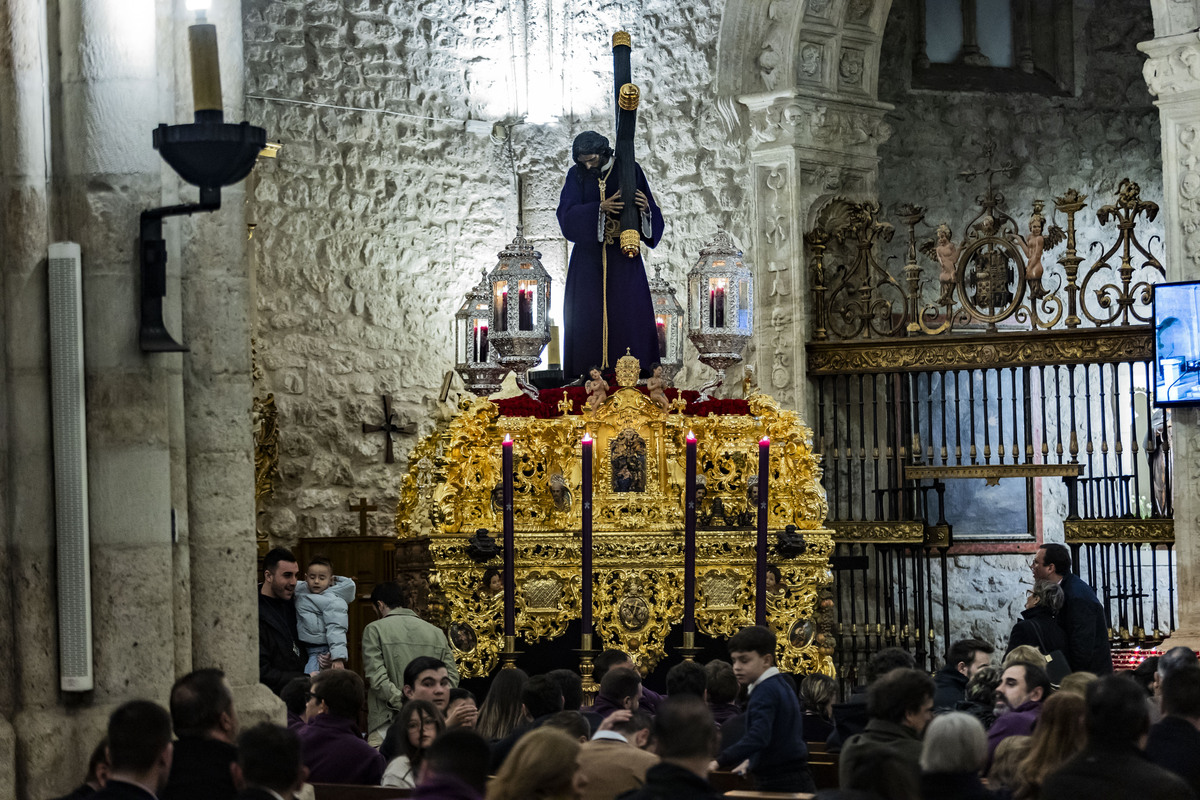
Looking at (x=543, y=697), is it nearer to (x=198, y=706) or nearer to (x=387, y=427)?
(x=198, y=706)

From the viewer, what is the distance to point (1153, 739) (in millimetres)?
4977

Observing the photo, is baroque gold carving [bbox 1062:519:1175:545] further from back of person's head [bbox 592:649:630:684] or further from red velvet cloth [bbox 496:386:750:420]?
back of person's head [bbox 592:649:630:684]

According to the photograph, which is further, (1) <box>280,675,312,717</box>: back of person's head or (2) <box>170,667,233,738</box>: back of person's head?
(1) <box>280,675,312,717</box>: back of person's head

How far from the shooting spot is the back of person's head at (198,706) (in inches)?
178

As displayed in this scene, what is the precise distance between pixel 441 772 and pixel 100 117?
2.39 m

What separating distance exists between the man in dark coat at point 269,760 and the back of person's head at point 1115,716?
1804 mm

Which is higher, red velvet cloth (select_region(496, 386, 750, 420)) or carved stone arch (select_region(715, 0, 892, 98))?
carved stone arch (select_region(715, 0, 892, 98))

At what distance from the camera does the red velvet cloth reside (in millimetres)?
8930

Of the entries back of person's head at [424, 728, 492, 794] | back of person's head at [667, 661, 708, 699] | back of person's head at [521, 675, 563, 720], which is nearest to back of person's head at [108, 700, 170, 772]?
back of person's head at [424, 728, 492, 794]

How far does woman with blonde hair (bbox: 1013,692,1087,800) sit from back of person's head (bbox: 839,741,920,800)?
2.74ft

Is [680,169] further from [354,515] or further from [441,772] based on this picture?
[441,772]

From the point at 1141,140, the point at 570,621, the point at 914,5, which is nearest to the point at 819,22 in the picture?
the point at 914,5

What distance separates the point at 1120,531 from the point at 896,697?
6.16 metres

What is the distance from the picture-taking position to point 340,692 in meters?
5.82
